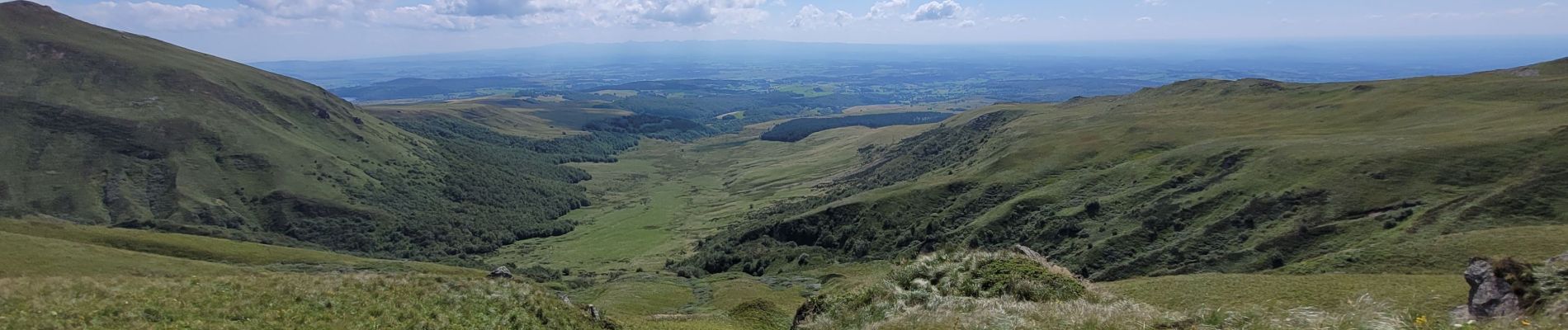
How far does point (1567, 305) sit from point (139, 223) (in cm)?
22422

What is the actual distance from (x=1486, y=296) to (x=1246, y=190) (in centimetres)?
7656

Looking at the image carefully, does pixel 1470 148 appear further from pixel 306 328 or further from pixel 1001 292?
pixel 306 328

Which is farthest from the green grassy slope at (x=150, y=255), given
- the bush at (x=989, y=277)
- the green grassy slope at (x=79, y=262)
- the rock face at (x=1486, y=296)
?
the rock face at (x=1486, y=296)

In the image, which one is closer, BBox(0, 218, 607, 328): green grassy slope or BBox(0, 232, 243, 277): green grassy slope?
BBox(0, 218, 607, 328): green grassy slope

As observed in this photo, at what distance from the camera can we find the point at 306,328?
82.6 feet

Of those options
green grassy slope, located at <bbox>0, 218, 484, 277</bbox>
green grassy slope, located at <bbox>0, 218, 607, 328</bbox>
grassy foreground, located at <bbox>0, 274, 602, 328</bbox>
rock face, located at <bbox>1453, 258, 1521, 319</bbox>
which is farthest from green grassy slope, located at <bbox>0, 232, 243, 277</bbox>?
rock face, located at <bbox>1453, 258, 1521, 319</bbox>

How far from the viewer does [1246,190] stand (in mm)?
90375

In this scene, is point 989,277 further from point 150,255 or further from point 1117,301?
point 150,255

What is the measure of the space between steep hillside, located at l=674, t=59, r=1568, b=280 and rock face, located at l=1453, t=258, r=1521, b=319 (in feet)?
83.6

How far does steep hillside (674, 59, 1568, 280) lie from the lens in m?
66.7

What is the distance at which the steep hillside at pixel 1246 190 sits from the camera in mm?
66688

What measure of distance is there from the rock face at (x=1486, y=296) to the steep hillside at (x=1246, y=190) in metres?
25.5

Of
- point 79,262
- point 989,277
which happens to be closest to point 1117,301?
point 989,277

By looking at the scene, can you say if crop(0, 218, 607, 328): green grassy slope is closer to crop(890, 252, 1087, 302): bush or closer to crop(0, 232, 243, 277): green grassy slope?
crop(890, 252, 1087, 302): bush
